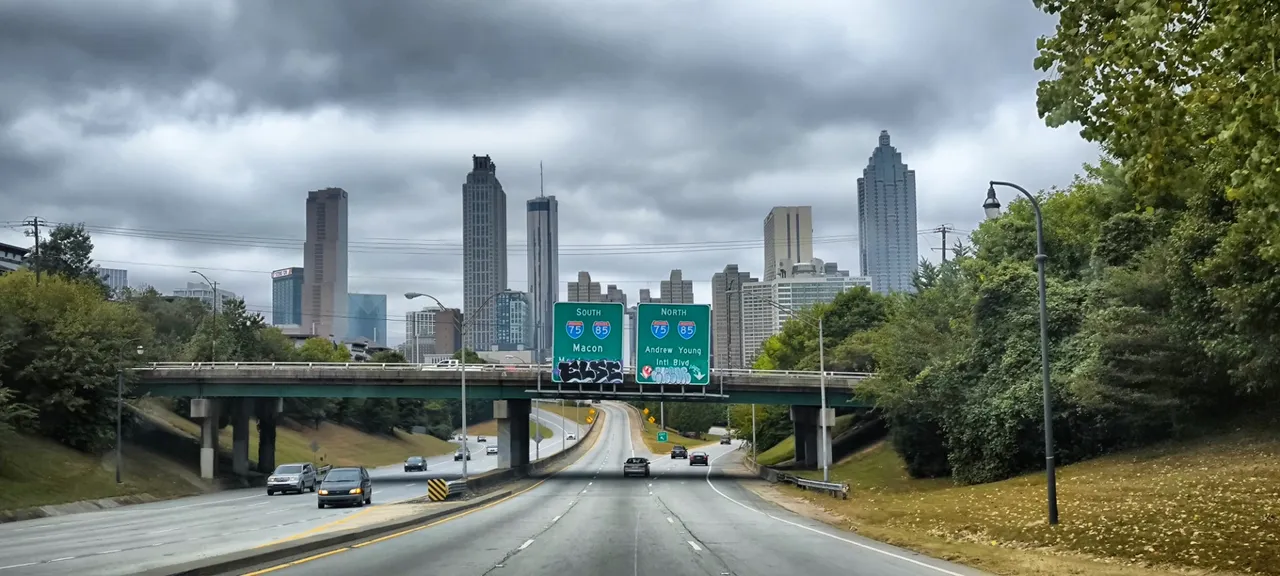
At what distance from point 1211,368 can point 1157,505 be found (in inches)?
497

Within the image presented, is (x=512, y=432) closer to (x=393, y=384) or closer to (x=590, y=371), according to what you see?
(x=393, y=384)

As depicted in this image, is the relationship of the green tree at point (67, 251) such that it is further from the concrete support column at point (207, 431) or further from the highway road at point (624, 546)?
the highway road at point (624, 546)

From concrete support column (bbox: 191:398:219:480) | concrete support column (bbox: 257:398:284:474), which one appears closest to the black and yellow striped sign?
concrete support column (bbox: 191:398:219:480)

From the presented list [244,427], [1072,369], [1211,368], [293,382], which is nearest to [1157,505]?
[1211,368]

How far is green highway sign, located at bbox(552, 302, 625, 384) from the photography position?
55.6 metres

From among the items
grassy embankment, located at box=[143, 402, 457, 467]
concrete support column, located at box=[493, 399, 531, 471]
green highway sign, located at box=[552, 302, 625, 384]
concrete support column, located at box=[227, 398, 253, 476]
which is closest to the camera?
green highway sign, located at box=[552, 302, 625, 384]

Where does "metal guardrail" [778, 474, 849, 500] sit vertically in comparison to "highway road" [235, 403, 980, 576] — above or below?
below

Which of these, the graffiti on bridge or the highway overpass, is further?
the highway overpass

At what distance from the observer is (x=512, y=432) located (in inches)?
2741

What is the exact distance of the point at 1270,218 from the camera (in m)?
12.4

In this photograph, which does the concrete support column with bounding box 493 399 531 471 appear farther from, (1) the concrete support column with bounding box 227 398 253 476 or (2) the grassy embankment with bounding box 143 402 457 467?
(2) the grassy embankment with bounding box 143 402 457 467

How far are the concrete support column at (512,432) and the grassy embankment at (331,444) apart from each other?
77.7 feet

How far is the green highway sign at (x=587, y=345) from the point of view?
5562 centimetres

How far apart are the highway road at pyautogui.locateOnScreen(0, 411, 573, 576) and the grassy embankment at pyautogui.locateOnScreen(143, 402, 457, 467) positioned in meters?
38.5
